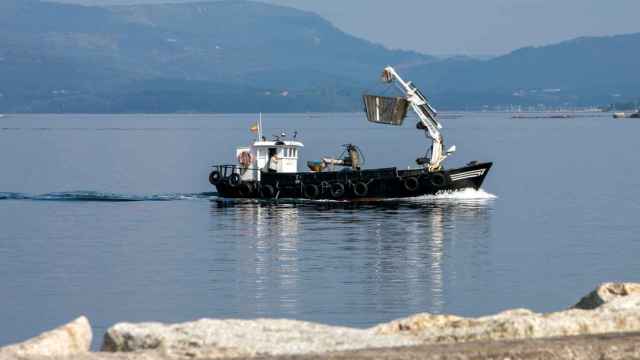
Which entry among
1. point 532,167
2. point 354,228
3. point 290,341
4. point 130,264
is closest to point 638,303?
point 290,341

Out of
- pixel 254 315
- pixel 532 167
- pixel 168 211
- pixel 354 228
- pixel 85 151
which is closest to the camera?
pixel 254 315

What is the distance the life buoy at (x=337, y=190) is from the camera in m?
70.8

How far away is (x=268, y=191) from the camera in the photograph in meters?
72.2

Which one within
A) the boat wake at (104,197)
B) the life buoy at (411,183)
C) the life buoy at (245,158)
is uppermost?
the life buoy at (245,158)

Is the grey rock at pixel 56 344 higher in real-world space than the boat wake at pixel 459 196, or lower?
higher

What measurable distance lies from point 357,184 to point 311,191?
2.28 meters

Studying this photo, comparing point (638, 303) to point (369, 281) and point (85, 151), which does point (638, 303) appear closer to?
point (369, 281)

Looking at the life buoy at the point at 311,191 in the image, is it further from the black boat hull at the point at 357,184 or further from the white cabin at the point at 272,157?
the white cabin at the point at 272,157

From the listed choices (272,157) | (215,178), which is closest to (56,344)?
(272,157)

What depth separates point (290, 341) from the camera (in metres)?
17.9

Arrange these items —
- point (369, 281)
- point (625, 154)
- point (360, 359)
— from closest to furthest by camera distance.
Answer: point (360, 359) → point (369, 281) → point (625, 154)

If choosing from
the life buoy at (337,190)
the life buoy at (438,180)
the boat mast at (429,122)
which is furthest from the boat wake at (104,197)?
the life buoy at (438,180)

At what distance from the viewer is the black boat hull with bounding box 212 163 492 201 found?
233 ft

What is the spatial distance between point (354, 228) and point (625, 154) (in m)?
93.6
